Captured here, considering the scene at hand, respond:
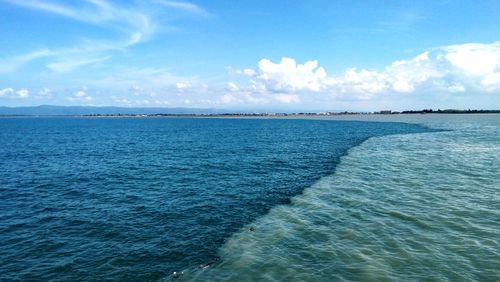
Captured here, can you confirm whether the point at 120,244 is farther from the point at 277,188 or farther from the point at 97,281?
the point at 277,188

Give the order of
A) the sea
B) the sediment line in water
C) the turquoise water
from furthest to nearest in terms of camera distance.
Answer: the sea < the sediment line in water < the turquoise water

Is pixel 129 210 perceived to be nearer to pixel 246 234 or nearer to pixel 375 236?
pixel 246 234

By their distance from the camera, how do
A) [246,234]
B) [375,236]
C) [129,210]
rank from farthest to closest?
1. [129,210]
2. [246,234]
3. [375,236]

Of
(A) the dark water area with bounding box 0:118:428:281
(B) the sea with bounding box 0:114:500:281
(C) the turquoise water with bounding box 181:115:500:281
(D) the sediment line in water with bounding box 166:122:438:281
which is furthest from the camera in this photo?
(A) the dark water area with bounding box 0:118:428:281

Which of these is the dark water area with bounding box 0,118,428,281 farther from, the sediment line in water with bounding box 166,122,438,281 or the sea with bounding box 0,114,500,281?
the sediment line in water with bounding box 166,122,438,281

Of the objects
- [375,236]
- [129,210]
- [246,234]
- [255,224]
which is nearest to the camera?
[375,236]

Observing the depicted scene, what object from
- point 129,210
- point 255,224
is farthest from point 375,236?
point 129,210

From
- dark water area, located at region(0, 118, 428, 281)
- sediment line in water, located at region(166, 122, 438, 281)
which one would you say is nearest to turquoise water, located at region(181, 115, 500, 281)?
sediment line in water, located at region(166, 122, 438, 281)

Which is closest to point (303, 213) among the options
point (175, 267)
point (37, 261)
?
point (175, 267)

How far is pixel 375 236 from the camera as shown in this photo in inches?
883

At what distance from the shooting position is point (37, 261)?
20.0 metres

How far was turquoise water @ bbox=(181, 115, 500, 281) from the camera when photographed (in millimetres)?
17891

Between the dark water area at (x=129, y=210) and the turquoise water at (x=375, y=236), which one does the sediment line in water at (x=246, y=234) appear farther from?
the dark water area at (x=129, y=210)

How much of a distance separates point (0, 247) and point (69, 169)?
31.1 m
